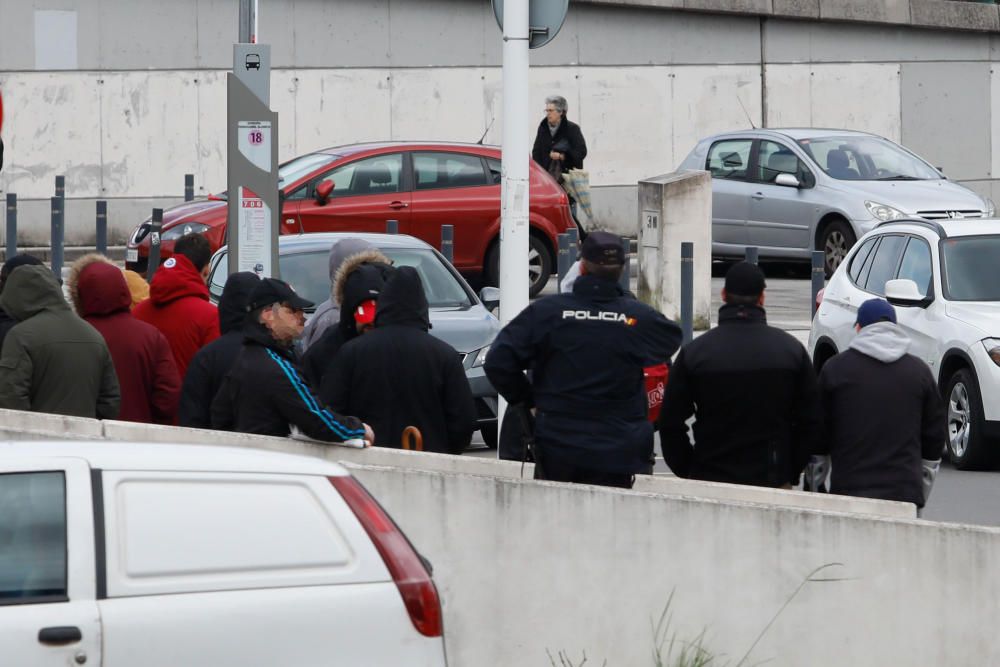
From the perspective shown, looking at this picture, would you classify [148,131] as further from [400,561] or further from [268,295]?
[400,561]

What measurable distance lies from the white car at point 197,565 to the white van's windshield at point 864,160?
16545mm

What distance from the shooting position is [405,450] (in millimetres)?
7594

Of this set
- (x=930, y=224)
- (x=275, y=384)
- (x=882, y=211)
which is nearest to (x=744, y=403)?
(x=275, y=384)

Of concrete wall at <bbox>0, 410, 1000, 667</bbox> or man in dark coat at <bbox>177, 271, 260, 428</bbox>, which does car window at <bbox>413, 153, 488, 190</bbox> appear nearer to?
man in dark coat at <bbox>177, 271, 260, 428</bbox>

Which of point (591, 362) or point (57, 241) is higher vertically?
point (57, 241)

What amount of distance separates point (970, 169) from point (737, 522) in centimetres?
2319

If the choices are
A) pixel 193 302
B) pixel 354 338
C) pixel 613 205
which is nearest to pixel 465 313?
pixel 193 302

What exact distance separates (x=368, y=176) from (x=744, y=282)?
12.2 m

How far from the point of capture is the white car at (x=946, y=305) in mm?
11711

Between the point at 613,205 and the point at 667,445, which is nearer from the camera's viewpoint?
the point at 667,445

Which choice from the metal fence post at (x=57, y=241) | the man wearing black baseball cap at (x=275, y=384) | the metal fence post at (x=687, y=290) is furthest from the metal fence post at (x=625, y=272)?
the metal fence post at (x=57, y=241)

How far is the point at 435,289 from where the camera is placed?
1334cm

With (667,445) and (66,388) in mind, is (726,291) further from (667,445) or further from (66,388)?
(66,388)

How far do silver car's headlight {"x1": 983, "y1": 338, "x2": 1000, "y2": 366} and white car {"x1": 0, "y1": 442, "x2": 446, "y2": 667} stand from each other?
23.6 ft
